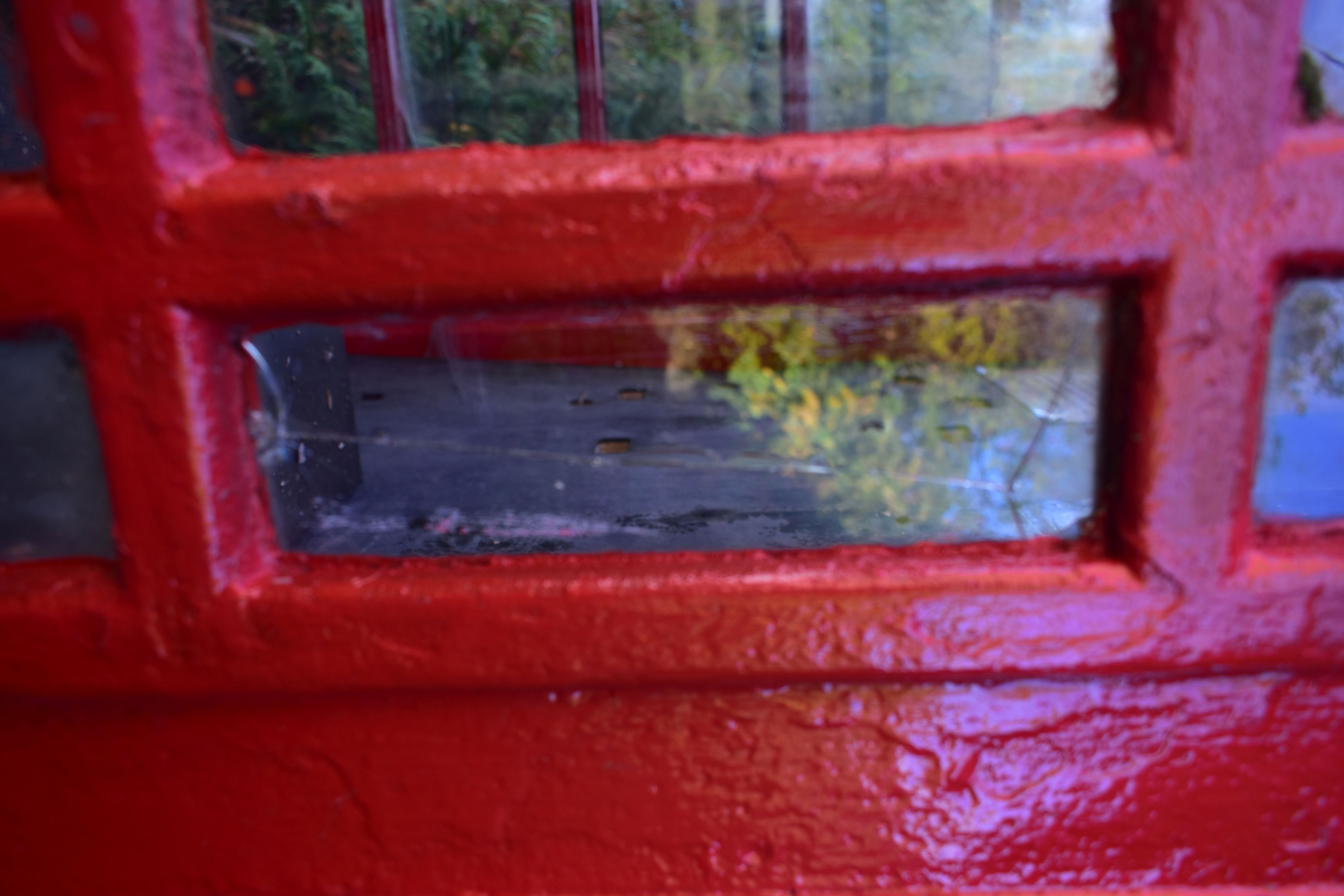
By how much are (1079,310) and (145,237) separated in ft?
2.48

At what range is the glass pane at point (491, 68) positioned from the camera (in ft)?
13.8

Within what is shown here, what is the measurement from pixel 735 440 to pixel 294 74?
224cm

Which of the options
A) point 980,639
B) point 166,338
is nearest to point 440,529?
point 166,338

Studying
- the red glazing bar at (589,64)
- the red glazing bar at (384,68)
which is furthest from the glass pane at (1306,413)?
the red glazing bar at (384,68)

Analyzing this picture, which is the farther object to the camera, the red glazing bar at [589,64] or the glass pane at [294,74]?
the red glazing bar at [589,64]

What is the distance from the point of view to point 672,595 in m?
0.63

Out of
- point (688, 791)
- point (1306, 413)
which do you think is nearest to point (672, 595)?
point (688, 791)

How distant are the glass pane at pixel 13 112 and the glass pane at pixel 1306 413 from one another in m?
1.01

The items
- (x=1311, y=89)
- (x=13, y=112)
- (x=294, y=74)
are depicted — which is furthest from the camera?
(x=294, y=74)

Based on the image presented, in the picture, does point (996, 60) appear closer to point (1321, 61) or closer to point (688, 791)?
point (1321, 61)

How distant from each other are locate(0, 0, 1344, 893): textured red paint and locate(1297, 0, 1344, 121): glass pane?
3 cm

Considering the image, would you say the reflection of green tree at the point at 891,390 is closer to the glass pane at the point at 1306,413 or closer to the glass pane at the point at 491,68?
the glass pane at the point at 1306,413

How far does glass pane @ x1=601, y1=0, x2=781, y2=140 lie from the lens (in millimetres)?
4289

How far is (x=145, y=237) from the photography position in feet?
1.90
